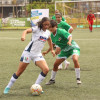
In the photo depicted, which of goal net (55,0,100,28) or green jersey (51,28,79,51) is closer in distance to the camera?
green jersey (51,28,79,51)

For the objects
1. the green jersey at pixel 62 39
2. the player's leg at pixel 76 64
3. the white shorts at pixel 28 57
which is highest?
the green jersey at pixel 62 39

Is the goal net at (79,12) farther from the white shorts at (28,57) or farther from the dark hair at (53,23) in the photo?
the white shorts at (28,57)

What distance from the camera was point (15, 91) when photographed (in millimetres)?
8016

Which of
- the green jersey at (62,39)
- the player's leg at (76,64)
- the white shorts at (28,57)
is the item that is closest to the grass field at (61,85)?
the player's leg at (76,64)

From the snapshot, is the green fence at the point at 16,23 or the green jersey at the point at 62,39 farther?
the green fence at the point at 16,23

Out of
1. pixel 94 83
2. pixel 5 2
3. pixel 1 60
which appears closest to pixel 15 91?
pixel 94 83

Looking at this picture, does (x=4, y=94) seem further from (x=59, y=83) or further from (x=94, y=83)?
(x=94, y=83)

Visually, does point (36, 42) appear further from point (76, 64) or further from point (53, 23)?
point (76, 64)

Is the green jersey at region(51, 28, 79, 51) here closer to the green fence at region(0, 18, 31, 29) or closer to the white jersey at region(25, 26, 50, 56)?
the white jersey at region(25, 26, 50, 56)

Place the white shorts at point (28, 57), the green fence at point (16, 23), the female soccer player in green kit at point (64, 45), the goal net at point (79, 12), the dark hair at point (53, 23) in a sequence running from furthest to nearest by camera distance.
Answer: the goal net at point (79, 12) → the green fence at point (16, 23) → the female soccer player in green kit at point (64, 45) → the dark hair at point (53, 23) → the white shorts at point (28, 57)

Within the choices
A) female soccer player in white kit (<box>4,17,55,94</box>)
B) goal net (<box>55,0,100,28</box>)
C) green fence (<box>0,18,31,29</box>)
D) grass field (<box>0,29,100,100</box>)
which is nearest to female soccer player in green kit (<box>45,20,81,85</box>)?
grass field (<box>0,29,100,100</box>)

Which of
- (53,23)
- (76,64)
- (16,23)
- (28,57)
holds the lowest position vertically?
(16,23)

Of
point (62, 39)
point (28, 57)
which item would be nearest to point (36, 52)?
point (28, 57)

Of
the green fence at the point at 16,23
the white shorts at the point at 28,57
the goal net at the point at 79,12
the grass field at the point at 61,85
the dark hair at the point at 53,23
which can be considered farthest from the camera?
the goal net at the point at 79,12
